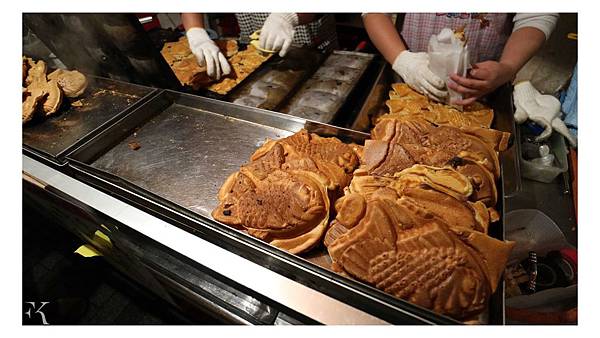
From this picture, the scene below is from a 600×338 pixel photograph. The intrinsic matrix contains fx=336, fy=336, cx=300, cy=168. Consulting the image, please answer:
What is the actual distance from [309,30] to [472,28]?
198 cm

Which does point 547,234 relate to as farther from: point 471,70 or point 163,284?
point 163,284

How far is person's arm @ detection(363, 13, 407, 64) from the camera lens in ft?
10.2

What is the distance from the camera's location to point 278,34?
344 centimetres

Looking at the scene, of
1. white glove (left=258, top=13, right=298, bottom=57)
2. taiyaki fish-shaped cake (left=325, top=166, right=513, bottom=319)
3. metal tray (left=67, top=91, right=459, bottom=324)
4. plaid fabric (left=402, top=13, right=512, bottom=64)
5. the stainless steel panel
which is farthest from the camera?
white glove (left=258, top=13, right=298, bottom=57)

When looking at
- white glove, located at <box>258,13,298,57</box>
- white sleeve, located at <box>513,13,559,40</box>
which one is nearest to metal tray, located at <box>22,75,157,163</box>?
white glove, located at <box>258,13,298,57</box>

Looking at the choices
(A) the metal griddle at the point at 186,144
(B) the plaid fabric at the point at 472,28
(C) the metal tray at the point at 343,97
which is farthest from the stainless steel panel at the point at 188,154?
(B) the plaid fabric at the point at 472,28

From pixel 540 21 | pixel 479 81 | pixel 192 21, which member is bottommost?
pixel 479 81

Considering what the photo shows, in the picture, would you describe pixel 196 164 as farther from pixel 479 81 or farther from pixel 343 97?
pixel 479 81

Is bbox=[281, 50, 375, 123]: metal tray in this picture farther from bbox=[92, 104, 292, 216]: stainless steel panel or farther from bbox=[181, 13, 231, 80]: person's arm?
bbox=[181, 13, 231, 80]: person's arm

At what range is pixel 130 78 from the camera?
317 cm

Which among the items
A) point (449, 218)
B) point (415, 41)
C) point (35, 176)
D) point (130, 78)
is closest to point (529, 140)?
point (415, 41)

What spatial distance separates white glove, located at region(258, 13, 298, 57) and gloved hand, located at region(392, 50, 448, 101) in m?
1.15

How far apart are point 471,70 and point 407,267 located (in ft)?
6.19

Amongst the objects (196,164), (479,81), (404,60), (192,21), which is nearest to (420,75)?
(404,60)
